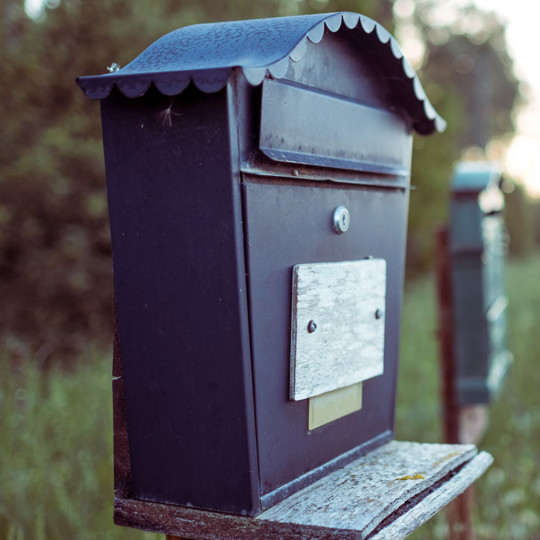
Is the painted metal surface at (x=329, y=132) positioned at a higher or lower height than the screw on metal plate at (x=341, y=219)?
higher

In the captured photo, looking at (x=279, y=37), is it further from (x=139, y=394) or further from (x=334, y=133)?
(x=139, y=394)

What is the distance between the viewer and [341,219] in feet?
5.33

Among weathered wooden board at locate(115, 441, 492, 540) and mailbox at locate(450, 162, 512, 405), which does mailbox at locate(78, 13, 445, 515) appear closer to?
weathered wooden board at locate(115, 441, 492, 540)

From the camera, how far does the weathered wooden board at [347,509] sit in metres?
1.33

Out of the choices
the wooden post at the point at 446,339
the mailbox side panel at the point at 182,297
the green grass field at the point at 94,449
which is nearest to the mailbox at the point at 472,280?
the wooden post at the point at 446,339

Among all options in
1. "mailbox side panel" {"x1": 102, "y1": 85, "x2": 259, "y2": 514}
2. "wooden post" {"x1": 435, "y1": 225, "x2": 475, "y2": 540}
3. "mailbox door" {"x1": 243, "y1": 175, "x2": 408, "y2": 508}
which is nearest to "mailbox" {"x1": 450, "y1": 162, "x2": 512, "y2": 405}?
"wooden post" {"x1": 435, "y1": 225, "x2": 475, "y2": 540}

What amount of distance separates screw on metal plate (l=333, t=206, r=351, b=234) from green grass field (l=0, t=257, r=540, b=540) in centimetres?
121

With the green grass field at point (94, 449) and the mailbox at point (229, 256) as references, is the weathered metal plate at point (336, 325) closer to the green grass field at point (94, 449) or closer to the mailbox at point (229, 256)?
the mailbox at point (229, 256)

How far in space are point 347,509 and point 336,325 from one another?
39cm

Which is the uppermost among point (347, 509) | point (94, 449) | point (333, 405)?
point (333, 405)

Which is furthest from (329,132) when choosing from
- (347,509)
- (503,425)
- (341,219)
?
(503,425)

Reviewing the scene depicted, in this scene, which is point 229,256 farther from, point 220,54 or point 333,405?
point 333,405

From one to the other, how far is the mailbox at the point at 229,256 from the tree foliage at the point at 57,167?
4.61 meters

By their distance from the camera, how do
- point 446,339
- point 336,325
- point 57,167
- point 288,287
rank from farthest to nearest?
point 57,167 → point 446,339 → point 336,325 → point 288,287
